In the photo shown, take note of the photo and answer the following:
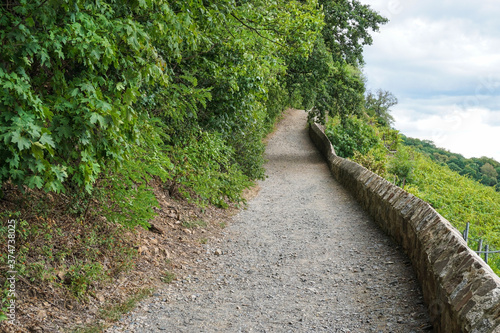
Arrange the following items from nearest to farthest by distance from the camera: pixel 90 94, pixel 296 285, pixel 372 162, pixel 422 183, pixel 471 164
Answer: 1. pixel 90 94
2. pixel 296 285
3. pixel 372 162
4. pixel 422 183
5. pixel 471 164

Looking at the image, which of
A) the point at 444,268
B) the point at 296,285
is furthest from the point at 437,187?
the point at 444,268

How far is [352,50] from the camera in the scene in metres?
Answer: 21.5

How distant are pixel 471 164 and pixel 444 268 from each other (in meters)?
53.8

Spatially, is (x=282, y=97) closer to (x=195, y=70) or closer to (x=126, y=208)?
(x=195, y=70)

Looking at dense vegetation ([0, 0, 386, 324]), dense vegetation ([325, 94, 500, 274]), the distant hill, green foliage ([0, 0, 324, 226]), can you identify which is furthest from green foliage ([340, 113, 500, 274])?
the distant hill

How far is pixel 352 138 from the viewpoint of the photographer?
79.6ft

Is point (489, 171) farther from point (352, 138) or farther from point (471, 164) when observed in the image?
point (352, 138)

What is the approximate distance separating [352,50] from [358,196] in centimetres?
1232

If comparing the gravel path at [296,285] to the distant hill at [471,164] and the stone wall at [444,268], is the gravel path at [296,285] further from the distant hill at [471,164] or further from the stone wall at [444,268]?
the distant hill at [471,164]

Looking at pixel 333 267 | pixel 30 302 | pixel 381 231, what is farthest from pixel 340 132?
pixel 30 302

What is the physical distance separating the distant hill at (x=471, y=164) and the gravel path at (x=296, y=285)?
38746 mm

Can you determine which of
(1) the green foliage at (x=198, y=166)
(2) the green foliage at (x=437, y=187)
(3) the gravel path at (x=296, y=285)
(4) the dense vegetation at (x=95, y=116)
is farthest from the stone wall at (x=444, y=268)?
(2) the green foliage at (x=437, y=187)

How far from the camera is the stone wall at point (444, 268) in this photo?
3254 mm

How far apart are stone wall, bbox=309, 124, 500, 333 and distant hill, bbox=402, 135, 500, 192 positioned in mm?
39590
